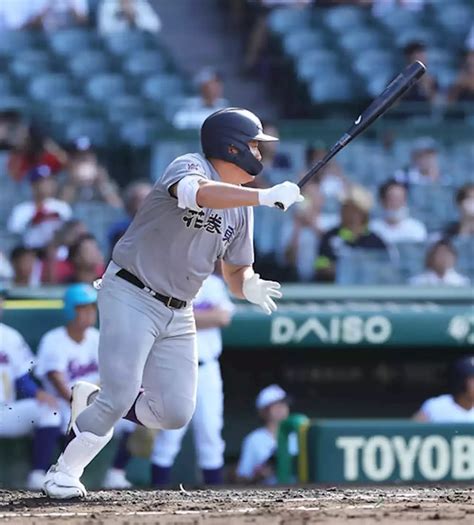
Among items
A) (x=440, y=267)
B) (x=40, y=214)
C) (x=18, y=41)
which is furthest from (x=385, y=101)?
(x=18, y=41)

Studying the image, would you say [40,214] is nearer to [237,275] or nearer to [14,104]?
[14,104]

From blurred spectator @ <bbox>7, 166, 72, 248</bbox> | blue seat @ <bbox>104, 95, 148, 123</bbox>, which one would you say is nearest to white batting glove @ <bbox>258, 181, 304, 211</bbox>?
blurred spectator @ <bbox>7, 166, 72, 248</bbox>

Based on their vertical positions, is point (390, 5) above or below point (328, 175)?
above

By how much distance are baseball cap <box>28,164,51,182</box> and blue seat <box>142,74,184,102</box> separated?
5.83 feet

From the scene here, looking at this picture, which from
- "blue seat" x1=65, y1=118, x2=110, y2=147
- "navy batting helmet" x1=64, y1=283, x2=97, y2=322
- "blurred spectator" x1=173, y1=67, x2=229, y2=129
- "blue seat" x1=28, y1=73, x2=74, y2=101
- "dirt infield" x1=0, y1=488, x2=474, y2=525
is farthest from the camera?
"blue seat" x1=28, y1=73, x2=74, y2=101

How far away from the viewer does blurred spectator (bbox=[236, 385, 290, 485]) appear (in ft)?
25.8

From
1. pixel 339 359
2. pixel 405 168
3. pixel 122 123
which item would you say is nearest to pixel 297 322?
pixel 339 359

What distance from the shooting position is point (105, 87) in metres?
11.5

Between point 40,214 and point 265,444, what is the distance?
7.77ft

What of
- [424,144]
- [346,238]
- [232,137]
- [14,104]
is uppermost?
[14,104]

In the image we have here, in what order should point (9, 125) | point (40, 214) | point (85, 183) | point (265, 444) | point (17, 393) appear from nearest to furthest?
point (17, 393) → point (265, 444) → point (40, 214) → point (85, 183) → point (9, 125)

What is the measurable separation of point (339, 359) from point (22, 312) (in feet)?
6.57

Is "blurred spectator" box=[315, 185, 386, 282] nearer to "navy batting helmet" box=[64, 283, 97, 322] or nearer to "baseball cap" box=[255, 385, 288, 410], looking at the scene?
"baseball cap" box=[255, 385, 288, 410]

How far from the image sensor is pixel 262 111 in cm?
1207
